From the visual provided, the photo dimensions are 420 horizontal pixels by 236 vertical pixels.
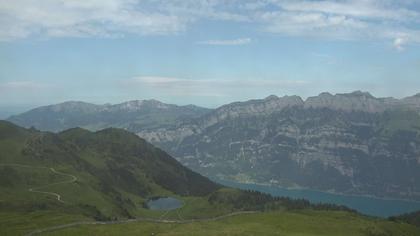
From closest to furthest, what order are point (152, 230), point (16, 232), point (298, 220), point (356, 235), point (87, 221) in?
point (16, 232) < point (152, 230) < point (87, 221) < point (356, 235) < point (298, 220)

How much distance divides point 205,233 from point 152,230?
15.9 metres

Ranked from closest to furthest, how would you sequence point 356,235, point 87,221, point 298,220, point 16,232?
point 16,232, point 87,221, point 356,235, point 298,220

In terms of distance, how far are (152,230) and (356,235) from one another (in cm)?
7192

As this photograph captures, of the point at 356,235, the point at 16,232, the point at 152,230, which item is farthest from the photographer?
the point at 356,235

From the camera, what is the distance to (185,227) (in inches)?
5930

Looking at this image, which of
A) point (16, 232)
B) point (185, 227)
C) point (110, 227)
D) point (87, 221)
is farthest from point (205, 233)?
point (16, 232)

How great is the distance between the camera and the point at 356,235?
6841 inches

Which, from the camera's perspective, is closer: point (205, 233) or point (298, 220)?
point (205, 233)

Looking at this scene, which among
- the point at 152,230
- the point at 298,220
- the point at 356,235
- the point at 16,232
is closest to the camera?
the point at 16,232

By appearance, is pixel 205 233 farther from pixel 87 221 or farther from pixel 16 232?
pixel 16 232

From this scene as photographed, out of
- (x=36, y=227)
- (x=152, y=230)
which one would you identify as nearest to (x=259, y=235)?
(x=152, y=230)

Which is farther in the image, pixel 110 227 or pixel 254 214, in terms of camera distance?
pixel 254 214

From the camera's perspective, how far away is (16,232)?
135875 mm

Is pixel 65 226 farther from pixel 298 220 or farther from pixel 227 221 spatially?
pixel 298 220
